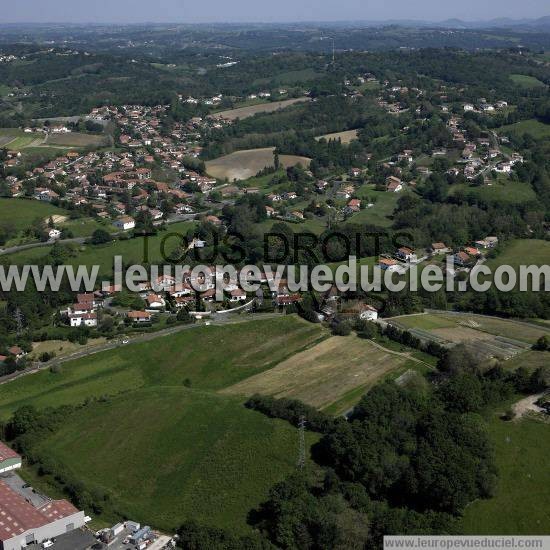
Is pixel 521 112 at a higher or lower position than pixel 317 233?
higher

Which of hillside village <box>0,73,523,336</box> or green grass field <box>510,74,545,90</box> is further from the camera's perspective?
green grass field <box>510,74,545,90</box>

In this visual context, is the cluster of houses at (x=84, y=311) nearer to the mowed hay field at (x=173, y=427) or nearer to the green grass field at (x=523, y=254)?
the mowed hay field at (x=173, y=427)

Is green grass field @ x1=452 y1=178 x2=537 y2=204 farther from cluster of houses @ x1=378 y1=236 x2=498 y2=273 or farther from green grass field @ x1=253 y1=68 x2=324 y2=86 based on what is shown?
green grass field @ x1=253 y1=68 x2=324 y2=86

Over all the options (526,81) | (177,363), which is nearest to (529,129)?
(526,81)

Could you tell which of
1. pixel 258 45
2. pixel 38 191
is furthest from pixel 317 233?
pixel 258 45

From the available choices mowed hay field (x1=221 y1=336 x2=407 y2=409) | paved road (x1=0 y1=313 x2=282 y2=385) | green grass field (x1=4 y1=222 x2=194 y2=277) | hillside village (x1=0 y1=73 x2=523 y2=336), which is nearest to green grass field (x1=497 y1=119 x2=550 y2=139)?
hillside village (x1=0 y1=73 x2=523 y2=336)

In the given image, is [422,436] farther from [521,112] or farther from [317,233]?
[521,112]
